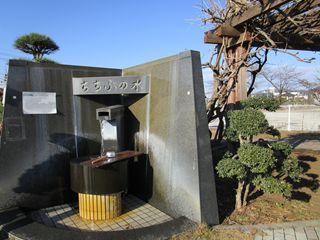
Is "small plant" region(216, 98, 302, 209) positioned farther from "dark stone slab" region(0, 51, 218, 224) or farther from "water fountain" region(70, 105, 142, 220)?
"water fountain" region(70, 105, 142, 220)

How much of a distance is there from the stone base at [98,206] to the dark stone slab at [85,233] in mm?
512

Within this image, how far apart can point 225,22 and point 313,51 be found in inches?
134

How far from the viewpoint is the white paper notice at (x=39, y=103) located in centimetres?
409

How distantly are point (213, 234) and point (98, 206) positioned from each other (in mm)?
1645

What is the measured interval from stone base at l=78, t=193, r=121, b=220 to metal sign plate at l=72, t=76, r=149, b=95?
1.66 m

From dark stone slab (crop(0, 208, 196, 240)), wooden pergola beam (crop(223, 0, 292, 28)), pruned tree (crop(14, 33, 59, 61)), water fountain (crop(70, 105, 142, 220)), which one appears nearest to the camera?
dark stone slab (crop(0, 208, 196, 240))

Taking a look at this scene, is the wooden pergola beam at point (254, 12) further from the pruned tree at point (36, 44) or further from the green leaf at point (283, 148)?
the pruned tree at point (36, 44)

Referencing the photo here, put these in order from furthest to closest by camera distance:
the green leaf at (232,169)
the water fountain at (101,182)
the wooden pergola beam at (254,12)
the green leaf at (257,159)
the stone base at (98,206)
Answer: the wooden pergola beam at (254,12) → the stone base at (98,206) → the water fountain at (101,182) → the green leaf at (232,169) → the green leaf at (257,159)

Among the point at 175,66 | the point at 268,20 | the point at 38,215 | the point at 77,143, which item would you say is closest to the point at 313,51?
the point at 268,20

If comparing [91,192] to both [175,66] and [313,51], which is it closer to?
[175,66]

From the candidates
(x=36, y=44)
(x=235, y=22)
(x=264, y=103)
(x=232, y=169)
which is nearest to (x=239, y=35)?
(x=235, y=22)

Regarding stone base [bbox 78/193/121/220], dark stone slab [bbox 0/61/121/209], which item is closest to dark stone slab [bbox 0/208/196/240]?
stone base [bbox 78/193/121/220]

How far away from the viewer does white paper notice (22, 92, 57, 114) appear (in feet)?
13.4

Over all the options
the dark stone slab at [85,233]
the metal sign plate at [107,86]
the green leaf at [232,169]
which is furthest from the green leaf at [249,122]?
the metal sign plate at [107,86]
